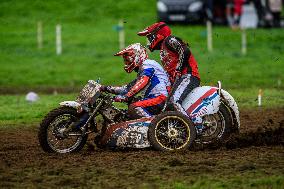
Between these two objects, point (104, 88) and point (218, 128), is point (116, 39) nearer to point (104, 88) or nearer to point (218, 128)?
point (218, 128)

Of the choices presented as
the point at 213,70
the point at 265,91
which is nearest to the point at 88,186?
the point at 265,91

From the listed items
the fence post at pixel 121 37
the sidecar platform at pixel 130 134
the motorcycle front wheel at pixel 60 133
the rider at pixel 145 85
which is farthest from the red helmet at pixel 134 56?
the fence post at pixel 121 37

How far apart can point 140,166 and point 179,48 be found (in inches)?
106

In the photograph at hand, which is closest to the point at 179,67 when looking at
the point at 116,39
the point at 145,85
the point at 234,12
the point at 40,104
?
the point at 145,85

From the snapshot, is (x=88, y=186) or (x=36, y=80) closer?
(x=88, y=186)

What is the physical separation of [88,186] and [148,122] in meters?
3.40

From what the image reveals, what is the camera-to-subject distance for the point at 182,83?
14.9m

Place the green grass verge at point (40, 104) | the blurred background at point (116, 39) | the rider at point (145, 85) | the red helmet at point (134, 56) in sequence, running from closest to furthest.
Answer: the rider at point (145, 85) < the red helmet at point (134, 56) < the green grass verge at point (40, 104) < the blurred background at point (116, 39)

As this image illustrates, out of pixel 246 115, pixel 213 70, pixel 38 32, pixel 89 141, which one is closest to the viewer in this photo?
pixel 89 141

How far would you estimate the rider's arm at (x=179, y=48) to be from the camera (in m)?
14.7

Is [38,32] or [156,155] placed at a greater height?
[38,32]

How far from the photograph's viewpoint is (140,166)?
1293 centimetres

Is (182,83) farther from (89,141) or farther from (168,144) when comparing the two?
(89,141)

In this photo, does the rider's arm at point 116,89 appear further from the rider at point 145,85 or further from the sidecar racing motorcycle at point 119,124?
the sidecar racing motorcycle at point 119,124
